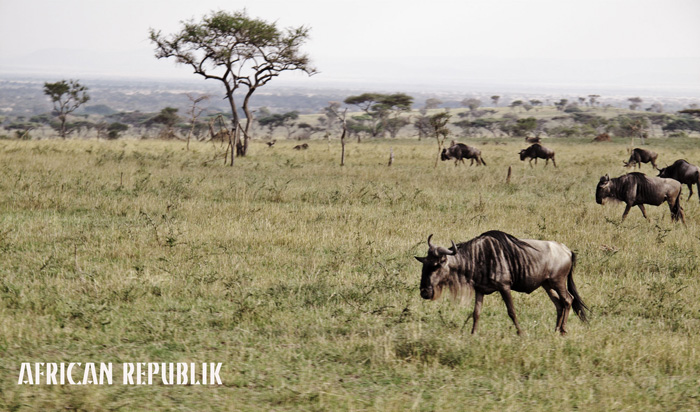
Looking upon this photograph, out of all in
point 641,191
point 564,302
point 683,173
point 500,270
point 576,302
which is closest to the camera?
point 500,270

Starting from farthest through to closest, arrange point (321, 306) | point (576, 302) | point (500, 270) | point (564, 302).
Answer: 1. point (321, 306)
2. point (576, 302)
3. point (564, 302)
4. point (500, 270)

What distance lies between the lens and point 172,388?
5277 mm

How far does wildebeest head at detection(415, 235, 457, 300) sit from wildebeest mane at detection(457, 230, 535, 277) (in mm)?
342

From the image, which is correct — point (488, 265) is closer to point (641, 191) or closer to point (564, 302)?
point (564, 302)

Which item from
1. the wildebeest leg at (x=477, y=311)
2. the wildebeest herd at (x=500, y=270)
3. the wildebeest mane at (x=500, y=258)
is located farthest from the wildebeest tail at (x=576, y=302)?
the wildebeest leg at (x=477, y=311)

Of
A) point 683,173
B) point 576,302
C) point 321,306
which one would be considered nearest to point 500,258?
point 576,302

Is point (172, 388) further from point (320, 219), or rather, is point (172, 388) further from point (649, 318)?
point (320, 219)

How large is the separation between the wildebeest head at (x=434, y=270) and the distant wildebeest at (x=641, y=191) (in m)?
8.83

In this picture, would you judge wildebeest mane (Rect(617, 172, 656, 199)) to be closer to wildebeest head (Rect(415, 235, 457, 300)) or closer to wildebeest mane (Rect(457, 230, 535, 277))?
wildebeest mane (Rect(457, 230, 535, 277))

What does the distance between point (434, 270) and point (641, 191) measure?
31.3ft

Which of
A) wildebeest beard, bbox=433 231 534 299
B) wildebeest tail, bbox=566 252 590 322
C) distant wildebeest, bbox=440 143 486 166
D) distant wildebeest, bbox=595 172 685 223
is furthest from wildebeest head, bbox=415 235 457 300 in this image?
distant wildebeest, bbox=440 143 486 166

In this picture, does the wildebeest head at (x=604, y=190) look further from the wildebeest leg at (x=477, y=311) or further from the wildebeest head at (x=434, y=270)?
the wildebeest head at (x=434, y=270)

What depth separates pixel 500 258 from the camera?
22.0ft

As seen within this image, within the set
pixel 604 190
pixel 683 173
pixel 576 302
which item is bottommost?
pixel 576 302
